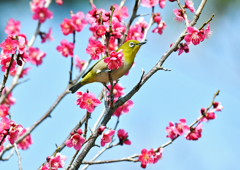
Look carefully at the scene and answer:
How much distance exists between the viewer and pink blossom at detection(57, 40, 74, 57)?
4391mm

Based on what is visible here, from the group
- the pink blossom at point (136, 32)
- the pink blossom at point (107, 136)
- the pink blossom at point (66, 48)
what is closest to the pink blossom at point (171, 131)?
the pink blossom at point (107, 136)

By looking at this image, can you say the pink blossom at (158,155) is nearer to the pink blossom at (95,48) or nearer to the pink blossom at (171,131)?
the pink blossom at (171,131)

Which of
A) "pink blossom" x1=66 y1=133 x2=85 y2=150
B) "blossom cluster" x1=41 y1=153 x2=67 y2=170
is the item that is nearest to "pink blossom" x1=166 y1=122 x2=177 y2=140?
"pink blossom" x1=66 y1=133 x2=85 y2=150

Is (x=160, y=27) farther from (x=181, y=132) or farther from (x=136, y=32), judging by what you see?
(x=181, y=132)

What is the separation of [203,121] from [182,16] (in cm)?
120

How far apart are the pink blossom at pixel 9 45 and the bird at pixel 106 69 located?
1.10m

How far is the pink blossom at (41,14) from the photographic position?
15.6ft

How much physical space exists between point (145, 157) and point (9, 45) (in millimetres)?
1886

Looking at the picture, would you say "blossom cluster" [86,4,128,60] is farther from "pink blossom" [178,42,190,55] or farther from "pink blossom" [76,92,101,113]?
"pink blossom" [178,42,190,55]

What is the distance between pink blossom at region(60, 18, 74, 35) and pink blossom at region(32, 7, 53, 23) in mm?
563

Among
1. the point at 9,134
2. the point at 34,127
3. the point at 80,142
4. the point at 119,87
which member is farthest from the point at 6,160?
the point at 119,87

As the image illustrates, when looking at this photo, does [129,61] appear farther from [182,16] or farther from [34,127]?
[34,127]

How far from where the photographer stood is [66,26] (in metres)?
4.38

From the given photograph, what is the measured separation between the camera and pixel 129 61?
353 centimetres
